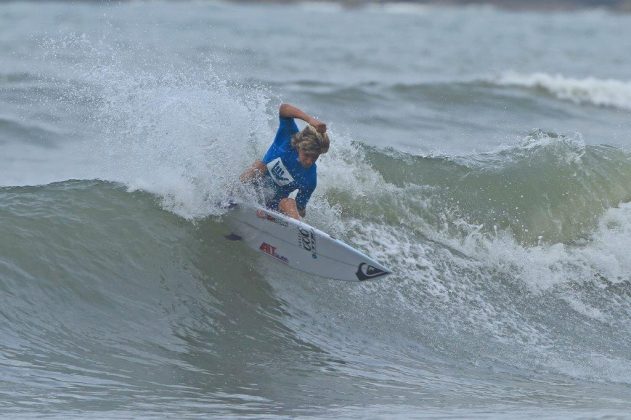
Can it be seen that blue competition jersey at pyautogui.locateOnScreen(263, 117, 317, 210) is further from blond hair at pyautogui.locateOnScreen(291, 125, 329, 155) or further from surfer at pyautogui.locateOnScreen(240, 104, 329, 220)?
blond hair at pyautogui.locateOnScreen(291, 125, 329, 155)

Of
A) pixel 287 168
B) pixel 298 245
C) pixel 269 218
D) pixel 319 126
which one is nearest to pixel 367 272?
pixel 298 245

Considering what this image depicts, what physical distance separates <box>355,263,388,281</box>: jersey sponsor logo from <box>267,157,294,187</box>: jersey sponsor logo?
1.06m

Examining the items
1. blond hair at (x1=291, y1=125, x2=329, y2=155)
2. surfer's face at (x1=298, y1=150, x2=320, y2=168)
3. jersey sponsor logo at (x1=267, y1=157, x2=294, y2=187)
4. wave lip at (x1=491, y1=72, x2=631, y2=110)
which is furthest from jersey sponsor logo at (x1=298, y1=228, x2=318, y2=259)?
wave lip at (x1=491, y1=72, x2=631, y2=110)

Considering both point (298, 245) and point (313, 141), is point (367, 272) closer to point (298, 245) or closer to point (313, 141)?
point (298, 245)

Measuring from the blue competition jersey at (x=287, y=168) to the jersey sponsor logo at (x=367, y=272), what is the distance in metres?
0.93

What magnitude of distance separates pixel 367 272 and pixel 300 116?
149 centimetres

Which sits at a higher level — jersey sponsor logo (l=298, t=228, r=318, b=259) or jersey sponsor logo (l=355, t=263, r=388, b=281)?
jersey sponsor logo (l=298, t=228, r=318, b=259)

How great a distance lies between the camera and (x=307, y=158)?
8984 mm

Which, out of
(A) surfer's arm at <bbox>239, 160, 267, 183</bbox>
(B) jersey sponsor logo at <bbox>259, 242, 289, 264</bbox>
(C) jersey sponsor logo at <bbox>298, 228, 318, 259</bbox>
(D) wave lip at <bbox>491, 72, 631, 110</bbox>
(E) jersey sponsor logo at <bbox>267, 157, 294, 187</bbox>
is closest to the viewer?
(C) jersey sponsor logo at <bbox>298, 228, 318, 259</bbox>

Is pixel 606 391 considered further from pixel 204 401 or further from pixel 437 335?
pixel 204 401

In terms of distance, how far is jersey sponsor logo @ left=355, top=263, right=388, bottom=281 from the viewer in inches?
346

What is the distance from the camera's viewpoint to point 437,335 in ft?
29.9

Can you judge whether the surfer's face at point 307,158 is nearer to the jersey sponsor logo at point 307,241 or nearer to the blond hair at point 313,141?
the blond hair at point 313,141

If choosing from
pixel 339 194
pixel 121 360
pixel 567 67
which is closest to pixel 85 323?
pixel 121 360
